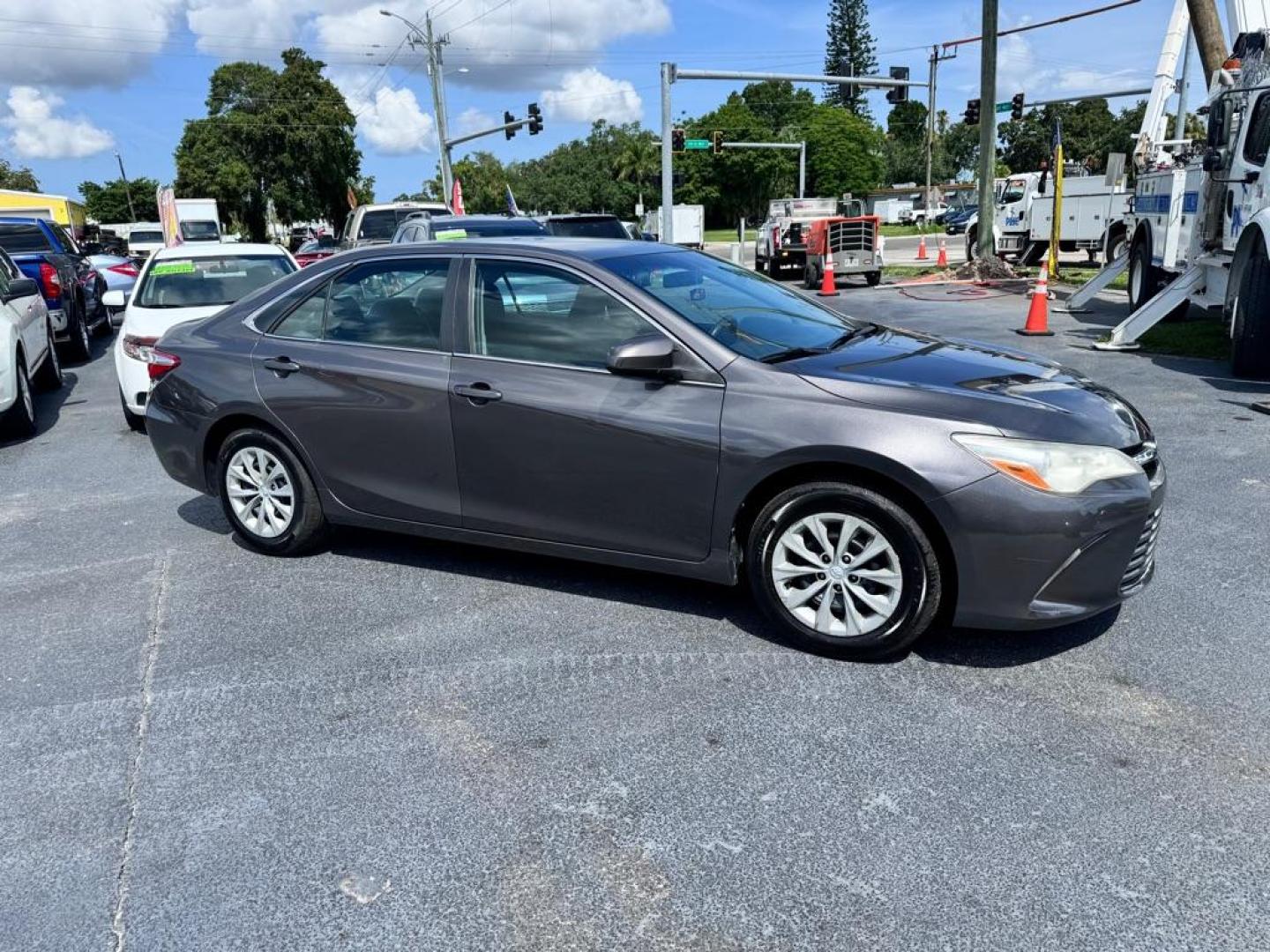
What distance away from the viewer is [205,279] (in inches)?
353

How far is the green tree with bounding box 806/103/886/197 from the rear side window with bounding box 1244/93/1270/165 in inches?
3216

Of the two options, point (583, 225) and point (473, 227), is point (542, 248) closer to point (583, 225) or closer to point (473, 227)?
point (473, 227)

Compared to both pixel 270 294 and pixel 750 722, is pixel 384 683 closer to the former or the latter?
pixel 750 722

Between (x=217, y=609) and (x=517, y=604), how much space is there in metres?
1.43

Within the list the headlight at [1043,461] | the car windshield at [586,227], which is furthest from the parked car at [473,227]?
the headlight at [1043,461]

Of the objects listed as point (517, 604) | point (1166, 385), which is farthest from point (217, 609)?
point (1166, 385)

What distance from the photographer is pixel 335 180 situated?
57969 millimetres

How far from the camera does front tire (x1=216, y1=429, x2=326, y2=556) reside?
509cm

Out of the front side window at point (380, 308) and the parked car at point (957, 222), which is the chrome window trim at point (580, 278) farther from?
the parked car at point (957, 222)

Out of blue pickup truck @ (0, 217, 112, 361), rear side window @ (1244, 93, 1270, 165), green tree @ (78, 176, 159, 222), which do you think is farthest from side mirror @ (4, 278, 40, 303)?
green tree @ (78, 176, 159, 222)

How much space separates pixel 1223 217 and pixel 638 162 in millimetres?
95660

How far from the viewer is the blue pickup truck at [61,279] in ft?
40.4

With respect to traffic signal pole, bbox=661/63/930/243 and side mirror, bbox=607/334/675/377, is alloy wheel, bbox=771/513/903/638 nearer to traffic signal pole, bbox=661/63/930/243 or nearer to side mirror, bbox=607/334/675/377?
side mirror, bbox=607/334/675/377

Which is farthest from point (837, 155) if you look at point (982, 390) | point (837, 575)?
point (837, 575)
